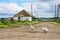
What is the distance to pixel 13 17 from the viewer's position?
9744 cm

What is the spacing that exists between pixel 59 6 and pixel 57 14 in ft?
17.9

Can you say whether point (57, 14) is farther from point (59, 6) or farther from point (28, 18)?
point (28, 18)

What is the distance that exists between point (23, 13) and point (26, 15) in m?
1.91

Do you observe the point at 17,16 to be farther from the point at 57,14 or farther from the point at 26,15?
the point at 57,14

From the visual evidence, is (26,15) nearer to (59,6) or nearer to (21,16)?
(21,16)

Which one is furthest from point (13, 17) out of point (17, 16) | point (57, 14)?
point (57, 14)

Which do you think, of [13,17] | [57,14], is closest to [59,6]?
[57,14]

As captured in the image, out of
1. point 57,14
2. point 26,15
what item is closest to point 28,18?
point 26,15

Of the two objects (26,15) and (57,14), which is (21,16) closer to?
(26,15)

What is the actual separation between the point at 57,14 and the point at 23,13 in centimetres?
1629

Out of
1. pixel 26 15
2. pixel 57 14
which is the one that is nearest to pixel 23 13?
pixel 26 15

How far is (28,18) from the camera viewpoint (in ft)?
313

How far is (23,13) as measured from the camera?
318 ft

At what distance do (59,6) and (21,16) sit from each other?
60.5 feet
